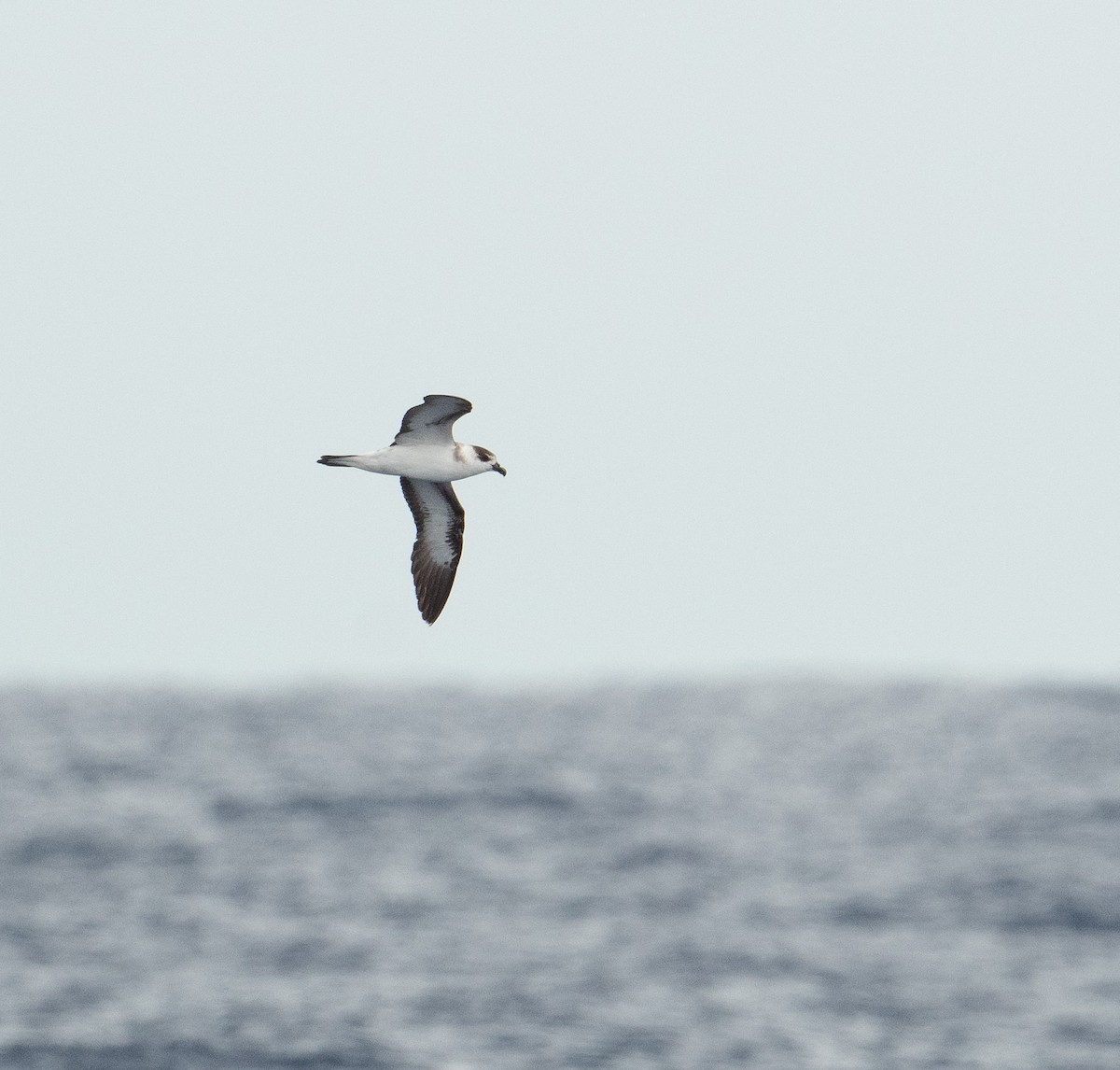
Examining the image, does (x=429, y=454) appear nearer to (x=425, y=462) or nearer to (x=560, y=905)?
(x=425, y=462)

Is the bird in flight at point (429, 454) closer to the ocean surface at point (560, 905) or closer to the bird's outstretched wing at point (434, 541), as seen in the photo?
the bird's outstretched wing at point (434, 541)

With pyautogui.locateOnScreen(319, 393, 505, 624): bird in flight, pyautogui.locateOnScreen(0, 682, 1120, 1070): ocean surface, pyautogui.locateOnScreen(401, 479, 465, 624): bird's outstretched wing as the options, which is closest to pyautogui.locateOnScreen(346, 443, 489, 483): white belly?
pyautogui.locateOnScreen(319, 393, 505, 624): bird in flight

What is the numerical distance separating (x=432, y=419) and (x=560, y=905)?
3448 cm

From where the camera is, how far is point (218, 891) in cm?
4591

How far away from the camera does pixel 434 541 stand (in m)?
13.8

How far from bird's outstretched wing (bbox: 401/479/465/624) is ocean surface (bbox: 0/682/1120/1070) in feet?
60.6

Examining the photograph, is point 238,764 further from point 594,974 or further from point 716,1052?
point 716,1052

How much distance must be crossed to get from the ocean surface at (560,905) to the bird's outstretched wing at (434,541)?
18.5m

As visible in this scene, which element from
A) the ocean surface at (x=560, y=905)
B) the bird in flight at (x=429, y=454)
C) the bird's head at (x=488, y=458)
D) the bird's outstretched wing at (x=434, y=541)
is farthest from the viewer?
the ocean surface at (x=560, y=905)

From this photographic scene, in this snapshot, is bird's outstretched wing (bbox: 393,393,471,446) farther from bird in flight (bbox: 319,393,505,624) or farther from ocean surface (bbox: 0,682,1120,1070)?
ocean surface (bbox: 0,682,1120,1070)

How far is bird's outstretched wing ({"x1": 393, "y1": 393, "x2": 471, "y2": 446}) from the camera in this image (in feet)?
38.6

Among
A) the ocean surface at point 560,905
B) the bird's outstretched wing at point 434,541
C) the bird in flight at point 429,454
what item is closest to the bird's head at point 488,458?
the bird in flight at point 429,454

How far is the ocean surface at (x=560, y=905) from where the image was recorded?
32031 mm

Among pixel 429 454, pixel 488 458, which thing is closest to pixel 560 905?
pixel 488 458
